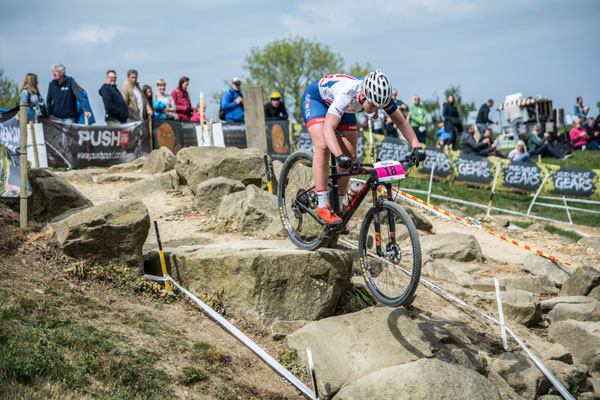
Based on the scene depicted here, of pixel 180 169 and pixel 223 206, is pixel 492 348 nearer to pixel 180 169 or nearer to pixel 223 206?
pixel 223 206

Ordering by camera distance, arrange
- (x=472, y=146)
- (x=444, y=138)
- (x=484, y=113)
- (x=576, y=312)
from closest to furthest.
A: (x=576, y=312), (x=472, y=146), (x=444, y=138), (x=484, y=113)

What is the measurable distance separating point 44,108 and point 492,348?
11.2m

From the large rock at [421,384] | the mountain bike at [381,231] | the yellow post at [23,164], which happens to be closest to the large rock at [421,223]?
the mountain bike at [381,231]

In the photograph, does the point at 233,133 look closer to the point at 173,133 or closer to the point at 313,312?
the point at 173,133

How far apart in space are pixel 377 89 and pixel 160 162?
8.63m

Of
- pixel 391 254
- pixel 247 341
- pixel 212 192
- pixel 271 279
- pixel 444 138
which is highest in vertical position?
pixel 444 138

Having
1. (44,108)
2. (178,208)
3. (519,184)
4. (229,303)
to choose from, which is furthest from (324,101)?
(519,184)

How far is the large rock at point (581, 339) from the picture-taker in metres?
7.87

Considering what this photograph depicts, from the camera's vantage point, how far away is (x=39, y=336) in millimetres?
4723

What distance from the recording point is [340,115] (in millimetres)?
5887

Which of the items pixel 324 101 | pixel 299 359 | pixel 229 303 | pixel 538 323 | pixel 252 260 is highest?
pixel 324 101

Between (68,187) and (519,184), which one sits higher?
(68,187)

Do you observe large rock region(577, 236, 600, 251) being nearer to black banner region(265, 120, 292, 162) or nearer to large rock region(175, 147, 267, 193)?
large rock region(175, 147, 267, 193)

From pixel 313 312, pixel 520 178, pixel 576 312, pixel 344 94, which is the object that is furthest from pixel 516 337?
pixel 520 178
